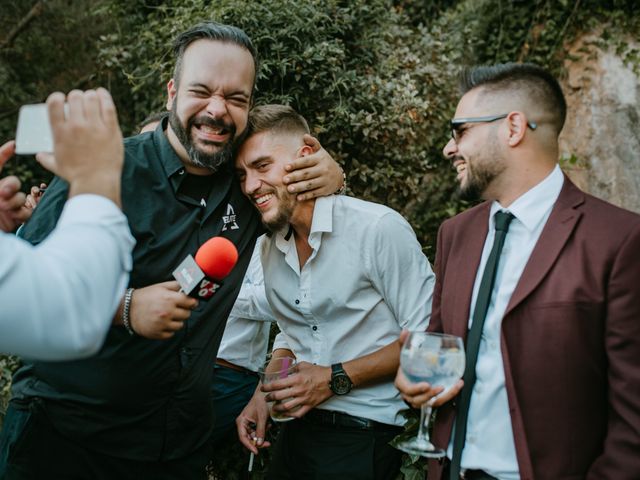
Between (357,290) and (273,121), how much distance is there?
1.04m

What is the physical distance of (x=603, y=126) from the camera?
24.8 ft

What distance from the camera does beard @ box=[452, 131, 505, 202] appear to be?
8.57 feet

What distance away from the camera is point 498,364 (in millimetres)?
2338

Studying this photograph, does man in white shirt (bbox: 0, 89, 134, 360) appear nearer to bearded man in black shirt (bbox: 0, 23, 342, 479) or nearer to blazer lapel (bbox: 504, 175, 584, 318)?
bearded man in black shirt (bbox: 0, 23, 342, 479)

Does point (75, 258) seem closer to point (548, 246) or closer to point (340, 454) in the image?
point (548, 246)

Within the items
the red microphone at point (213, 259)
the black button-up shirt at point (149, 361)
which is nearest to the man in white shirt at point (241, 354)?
the black button-up shirt at point (149, 361)

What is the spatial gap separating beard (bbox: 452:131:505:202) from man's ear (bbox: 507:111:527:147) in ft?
0.23

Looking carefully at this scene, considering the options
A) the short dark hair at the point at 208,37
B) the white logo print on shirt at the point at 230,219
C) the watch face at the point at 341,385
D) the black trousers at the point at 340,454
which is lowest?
the black trousers at the point at 340,454

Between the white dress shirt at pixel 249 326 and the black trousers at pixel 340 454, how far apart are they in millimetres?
846

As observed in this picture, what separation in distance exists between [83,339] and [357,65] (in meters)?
4.87

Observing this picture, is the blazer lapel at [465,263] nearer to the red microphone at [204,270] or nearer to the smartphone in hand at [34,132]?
the red microphone at [204,270]

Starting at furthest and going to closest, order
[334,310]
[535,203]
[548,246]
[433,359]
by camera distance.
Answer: [334,310]
[535,203]
[548,246]
[433,359]

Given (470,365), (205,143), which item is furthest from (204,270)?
(470,365)

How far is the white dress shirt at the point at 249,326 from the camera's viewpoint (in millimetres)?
3863
